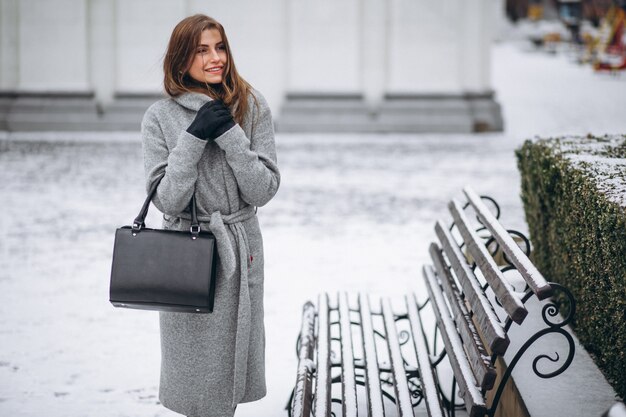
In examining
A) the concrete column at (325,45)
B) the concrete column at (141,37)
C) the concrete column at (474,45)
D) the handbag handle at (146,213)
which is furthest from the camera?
the concrete column at (141,37)

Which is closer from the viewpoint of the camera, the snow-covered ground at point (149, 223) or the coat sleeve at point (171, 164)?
the coat sleeve at point (171, 164)

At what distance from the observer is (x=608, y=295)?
362 cm

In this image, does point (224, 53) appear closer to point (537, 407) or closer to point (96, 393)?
point (537, 407)

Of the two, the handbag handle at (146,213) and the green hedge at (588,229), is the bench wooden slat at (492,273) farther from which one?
the handbag handle at (146,213)

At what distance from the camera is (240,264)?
3457mm

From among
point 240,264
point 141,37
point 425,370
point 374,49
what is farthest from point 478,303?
point 141,37

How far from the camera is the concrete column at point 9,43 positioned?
1658cm

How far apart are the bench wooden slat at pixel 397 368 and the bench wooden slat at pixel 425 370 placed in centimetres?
7

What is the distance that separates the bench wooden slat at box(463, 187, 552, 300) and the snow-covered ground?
1.36 metres

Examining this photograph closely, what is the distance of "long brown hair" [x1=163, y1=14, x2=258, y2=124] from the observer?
3379mm

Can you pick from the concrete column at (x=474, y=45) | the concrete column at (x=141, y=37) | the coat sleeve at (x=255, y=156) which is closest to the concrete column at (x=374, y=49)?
the concrete column at (x=474, y=45)

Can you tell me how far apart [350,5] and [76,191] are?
7.08 m

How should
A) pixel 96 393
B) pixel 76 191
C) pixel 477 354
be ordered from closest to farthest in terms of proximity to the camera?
pixel 477 354 < pixel 96 393 < pixel 76 191

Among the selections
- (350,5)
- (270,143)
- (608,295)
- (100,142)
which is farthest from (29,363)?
Answer: (350,5)
